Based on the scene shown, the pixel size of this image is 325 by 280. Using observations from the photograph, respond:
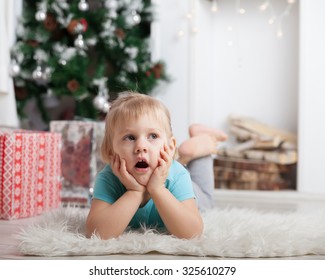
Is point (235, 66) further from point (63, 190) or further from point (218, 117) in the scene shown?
point (63, 190)

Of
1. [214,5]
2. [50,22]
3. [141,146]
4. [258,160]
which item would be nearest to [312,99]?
[258,160]

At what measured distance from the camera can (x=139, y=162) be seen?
1.24 m

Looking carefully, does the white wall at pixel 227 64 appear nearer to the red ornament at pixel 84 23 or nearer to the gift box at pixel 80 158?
the red ornament at pixel 84 23

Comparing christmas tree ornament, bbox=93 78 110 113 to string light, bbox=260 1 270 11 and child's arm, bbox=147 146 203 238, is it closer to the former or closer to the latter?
string light, bbox=260 1 270 11

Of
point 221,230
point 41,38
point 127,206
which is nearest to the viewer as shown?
point 127,206

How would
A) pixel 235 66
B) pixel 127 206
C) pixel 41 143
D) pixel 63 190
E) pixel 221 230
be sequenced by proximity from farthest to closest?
pixel 235 66
pixel 63 190
pixel 41 143
pixel 221 230
pixel 127 206

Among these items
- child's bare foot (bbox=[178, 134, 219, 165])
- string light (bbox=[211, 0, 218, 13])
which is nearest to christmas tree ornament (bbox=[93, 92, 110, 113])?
string light (bbox=[211, 0, 218, 13])

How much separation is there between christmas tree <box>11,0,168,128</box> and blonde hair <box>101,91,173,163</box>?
1.38 metres

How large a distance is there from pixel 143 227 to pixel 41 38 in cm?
167

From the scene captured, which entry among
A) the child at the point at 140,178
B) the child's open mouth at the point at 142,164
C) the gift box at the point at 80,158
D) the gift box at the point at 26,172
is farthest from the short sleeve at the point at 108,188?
the gift box at the point at 80,158

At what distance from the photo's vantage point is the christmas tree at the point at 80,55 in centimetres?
272

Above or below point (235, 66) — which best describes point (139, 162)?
below

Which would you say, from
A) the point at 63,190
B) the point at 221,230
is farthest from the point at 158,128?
the point at 63,190
